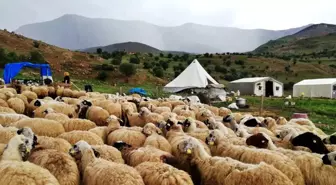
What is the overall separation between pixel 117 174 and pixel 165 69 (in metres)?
54.1

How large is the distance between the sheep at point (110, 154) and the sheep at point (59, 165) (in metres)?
0.86

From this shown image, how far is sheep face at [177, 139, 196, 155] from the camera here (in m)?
7.57

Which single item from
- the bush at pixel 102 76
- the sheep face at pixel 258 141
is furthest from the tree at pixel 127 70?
the sheep face at pixel 258 141

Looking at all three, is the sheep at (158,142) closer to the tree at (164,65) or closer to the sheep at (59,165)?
the sheep at (59,165)

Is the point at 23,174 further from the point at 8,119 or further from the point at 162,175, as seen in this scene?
the point at 8,119

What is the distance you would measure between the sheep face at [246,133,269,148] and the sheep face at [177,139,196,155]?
1632 millimetres

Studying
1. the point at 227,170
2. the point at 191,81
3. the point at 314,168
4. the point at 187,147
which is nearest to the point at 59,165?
the point at 187,147

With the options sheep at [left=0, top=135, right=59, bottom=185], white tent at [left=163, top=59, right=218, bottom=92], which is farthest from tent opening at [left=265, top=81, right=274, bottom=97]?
sheep at [left=0, top=135, right=59, bottom=185]

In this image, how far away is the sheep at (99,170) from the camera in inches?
218

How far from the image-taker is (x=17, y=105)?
14.9 meters

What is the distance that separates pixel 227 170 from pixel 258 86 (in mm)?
40218

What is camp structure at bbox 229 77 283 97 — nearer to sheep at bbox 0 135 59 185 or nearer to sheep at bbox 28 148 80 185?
sheep at bbox 28 148 80 185

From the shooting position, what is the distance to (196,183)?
742 centimetres

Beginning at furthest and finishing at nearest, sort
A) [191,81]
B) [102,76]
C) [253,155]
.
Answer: [102,76], [191,81], [253,155]
